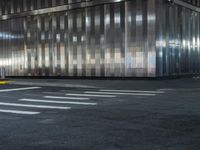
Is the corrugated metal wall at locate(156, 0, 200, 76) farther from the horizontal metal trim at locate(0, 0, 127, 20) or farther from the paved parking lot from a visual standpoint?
the paved parking lot

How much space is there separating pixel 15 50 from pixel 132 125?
20.6 m

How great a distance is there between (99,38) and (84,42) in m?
1.39

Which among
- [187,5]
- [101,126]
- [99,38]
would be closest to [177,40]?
[187,5]

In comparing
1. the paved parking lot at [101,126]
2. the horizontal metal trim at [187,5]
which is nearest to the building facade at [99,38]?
the horizontal metal trim at [187,5]

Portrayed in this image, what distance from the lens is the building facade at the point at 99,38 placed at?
698 inches

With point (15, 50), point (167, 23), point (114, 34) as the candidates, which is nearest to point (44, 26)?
point (15, 50)

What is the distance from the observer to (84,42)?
2034cm

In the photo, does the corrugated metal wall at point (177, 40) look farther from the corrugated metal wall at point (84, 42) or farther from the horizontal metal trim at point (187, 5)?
the corrugated metal wall at point (84, 42)

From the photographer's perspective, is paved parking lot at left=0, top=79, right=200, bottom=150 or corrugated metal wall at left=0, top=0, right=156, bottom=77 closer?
paved parking lot at left=0, top=79, right=200, bottom=150

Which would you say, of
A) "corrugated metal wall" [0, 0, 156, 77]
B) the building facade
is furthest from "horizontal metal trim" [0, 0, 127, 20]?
"corrugated metal wall" [0, 0, 156, 77]

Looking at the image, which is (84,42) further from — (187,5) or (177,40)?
(187,5)

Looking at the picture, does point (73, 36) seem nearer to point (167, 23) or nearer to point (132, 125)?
point (167, 23)

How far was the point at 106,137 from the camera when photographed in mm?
4848

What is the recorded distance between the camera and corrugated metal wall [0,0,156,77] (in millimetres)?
17875
